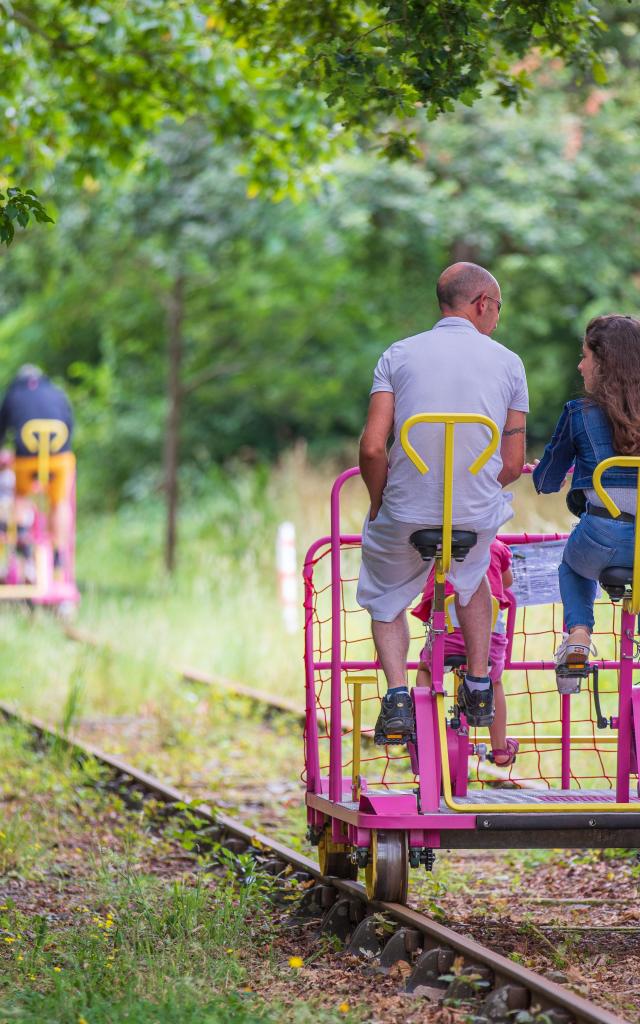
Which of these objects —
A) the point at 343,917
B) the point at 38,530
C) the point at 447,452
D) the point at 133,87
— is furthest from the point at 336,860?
the point at 38,530

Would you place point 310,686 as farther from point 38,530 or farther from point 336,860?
point 38,530

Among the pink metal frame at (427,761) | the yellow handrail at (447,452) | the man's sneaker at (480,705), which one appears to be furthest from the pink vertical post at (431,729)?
the yellow handrail at (447,452)

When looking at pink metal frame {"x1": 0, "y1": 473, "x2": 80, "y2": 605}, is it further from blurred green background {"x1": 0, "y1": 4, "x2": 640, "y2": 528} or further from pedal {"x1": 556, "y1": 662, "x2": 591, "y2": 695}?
pedal {"x1": 556, "y1": 662, "x2": 591, "y2": 695}

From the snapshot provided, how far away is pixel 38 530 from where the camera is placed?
17.2 metres

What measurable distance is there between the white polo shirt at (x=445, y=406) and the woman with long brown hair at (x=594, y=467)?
262 mm

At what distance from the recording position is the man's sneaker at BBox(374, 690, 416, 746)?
5.42 metres

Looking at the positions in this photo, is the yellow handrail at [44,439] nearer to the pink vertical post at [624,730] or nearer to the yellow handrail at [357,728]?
the yellow handrail at [357,728]

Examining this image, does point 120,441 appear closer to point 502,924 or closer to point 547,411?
point 547,411

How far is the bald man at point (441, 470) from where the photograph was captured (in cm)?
533

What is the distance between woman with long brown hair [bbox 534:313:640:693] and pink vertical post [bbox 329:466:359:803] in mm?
853

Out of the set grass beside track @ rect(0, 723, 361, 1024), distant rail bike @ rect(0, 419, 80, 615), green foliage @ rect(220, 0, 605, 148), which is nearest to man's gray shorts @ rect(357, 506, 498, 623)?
grass beside track @ rect(0, 723, 361, 1024)

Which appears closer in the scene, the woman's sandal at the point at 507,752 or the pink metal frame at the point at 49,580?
the woman's sandal at the point at 507,752

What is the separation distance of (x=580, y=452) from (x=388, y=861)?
5.49ft

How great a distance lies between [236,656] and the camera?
1286 centimetres
